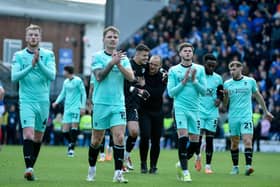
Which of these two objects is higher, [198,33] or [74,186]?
[198,33]

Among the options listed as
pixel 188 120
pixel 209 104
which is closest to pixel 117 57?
pixel 188 120

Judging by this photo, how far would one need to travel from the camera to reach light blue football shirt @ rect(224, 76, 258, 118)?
18.1 meters

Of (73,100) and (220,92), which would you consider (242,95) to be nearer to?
(220,92)

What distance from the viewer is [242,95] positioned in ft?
59.8

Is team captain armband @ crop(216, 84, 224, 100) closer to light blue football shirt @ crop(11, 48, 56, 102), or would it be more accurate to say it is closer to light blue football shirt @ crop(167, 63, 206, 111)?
light blue football shirt @ crop(167, 63, 206, 111)

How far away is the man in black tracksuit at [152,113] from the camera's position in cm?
1755

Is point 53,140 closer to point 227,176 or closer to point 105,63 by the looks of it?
point 227,176

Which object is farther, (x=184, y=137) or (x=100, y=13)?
(x=100, y=13)

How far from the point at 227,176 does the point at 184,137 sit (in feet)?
7.96

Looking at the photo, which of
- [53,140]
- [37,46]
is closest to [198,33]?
[53,140]

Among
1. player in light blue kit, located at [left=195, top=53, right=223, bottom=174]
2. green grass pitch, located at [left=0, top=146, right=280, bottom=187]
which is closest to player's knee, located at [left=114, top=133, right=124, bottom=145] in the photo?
green grass pitch, located at [left=0, top=146, right=280, bottom=187]

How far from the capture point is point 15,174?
16.0 m

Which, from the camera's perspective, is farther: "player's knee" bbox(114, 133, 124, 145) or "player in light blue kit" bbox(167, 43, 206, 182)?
"player in light blue kit" bbox(167, 43, 206, 182)

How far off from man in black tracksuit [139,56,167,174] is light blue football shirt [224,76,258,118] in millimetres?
1627
